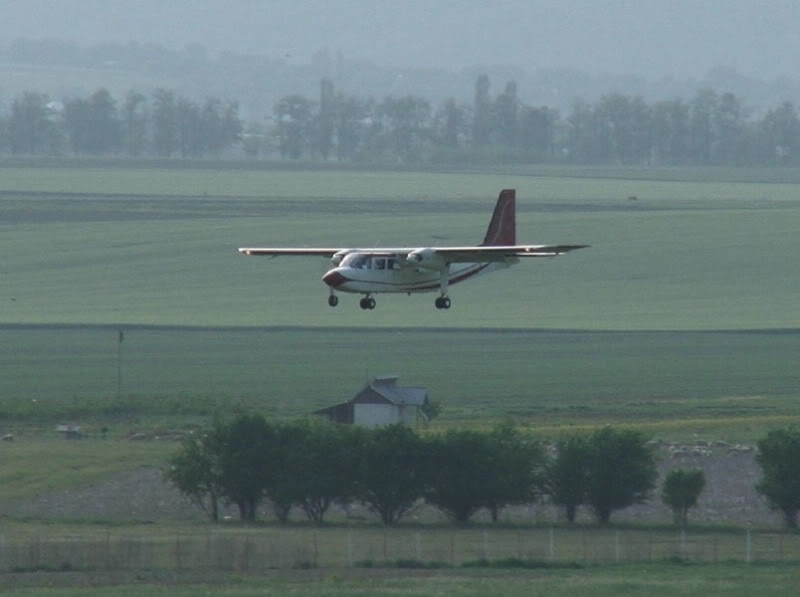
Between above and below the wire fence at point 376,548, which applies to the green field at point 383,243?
above

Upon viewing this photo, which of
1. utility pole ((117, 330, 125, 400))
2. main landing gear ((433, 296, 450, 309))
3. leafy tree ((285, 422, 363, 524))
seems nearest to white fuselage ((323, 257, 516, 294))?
main landing gear ((433, 296, 450, 309))

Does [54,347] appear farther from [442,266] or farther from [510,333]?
[442,266]

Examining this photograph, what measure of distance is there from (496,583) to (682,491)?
1100 centimetres

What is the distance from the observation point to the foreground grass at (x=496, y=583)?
4184 cm

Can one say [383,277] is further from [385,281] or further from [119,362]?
[119,362]

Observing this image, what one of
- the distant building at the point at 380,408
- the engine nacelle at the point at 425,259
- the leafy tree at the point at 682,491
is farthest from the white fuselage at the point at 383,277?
the distant building at the point at 380,408

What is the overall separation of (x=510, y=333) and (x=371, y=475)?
38.6m

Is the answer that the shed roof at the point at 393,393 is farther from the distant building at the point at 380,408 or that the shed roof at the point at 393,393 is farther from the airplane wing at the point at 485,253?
the airplane wing at the point at 485,253

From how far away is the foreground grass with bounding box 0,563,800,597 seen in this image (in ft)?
137

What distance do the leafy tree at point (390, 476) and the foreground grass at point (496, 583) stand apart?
8665 mm

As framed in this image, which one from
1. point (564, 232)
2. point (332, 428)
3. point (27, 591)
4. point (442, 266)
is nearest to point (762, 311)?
point (564, 232)

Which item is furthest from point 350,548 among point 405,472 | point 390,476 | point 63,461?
point 63,461

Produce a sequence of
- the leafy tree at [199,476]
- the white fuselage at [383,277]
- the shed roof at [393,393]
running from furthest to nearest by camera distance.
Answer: the shed roof at [393,393], the leafy tree at [199,476], the white fuselage at [383,277]

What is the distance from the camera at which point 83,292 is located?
109m
